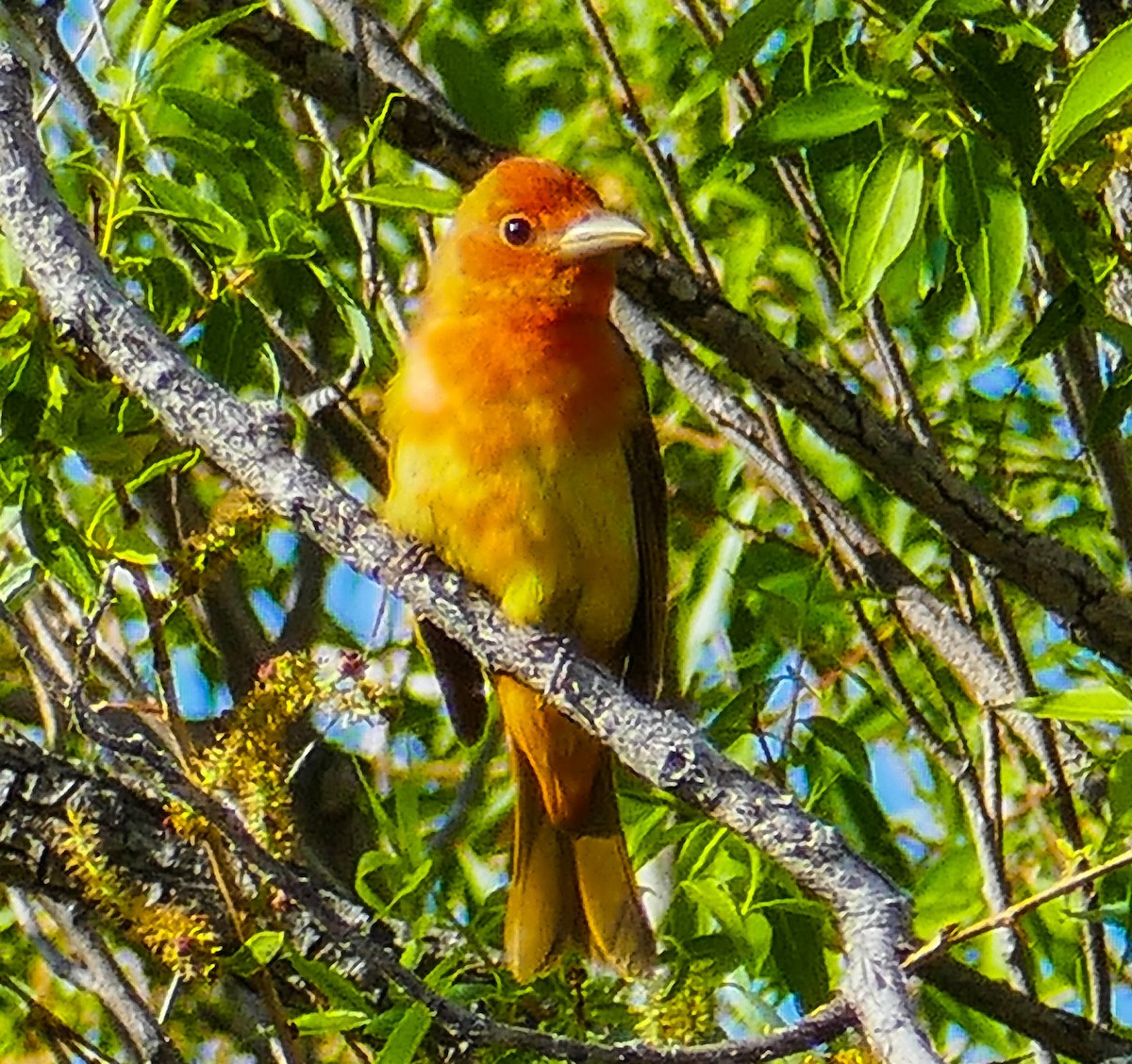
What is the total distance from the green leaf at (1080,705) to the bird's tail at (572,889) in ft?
3.88

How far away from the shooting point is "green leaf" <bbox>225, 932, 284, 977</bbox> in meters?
2.79

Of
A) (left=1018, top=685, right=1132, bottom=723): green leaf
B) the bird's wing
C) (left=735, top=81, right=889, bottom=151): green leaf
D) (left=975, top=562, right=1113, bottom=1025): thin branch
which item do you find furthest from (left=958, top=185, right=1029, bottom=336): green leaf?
the bird's wing

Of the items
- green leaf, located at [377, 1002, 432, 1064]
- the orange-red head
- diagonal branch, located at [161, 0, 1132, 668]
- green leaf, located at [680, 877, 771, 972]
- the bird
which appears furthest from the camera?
the orange-red head

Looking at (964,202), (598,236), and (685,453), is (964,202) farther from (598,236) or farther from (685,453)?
(685,453)

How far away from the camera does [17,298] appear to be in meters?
2.83

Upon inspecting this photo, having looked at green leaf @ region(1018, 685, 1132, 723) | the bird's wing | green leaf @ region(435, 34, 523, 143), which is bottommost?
green leaf @ region(1018, 685, 1132, 723)

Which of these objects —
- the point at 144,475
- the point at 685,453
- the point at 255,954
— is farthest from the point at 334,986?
the point at 685,453

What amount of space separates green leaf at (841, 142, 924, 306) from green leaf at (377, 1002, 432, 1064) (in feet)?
3.61

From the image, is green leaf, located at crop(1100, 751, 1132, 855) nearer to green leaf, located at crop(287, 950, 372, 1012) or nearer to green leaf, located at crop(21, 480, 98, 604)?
green leaf, located at crop(287, 950, 372, 1012)

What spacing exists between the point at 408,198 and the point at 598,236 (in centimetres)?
80

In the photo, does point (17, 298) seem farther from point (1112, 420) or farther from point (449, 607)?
point (1112, 420)

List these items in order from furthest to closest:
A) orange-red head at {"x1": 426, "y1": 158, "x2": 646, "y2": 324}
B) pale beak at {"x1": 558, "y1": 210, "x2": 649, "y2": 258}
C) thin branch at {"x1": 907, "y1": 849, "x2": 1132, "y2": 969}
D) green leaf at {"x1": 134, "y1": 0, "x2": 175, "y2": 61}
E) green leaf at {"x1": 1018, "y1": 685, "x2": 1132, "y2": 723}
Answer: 1. orange-red head at {"x1": 426, "y1": 158, "x2": 646, "y2": 324}
2. pale beak at {"x1": 558, "y1": 210, "x2": 649, "y2": 258}
3. green leaf at {"x1": 134, "y1": 0, "x2": 175, "y2": 61}
4. green leaf at {"x1": 1018, "y1": 685, "x2": 1132, "y2": 723}
5. thin branch at {"x1": 907, "y1": 849, "x2": 1132, "y2": 969}

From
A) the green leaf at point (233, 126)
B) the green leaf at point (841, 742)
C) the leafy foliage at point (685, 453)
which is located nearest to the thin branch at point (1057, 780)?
the leafy foliage at point (685, 453)

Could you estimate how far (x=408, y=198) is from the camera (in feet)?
9.81
